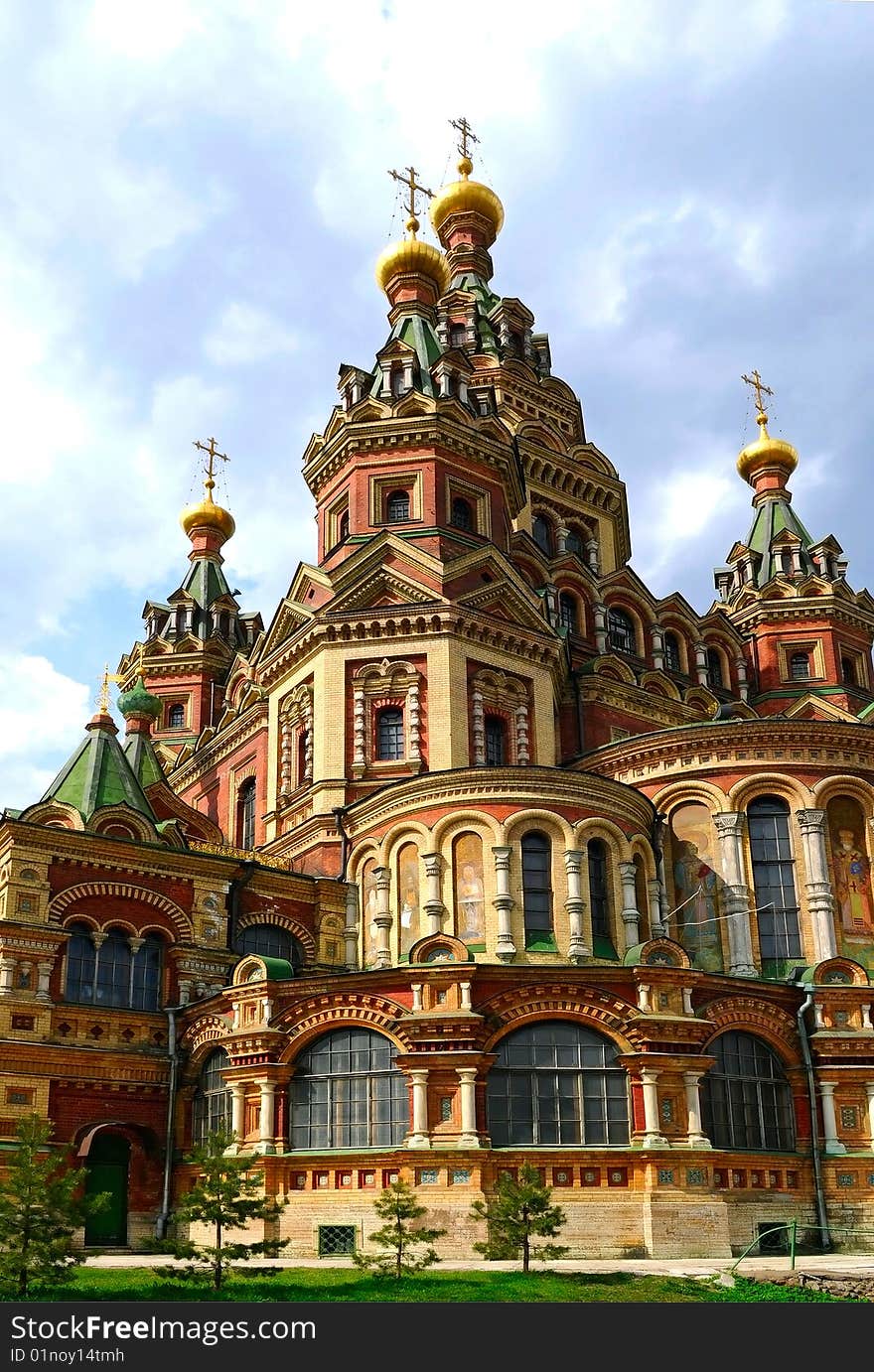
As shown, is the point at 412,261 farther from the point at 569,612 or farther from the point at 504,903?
the point at 504,903

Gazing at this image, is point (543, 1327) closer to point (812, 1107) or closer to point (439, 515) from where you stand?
point (812, 1107)

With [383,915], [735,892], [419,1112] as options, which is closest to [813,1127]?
[735,892]

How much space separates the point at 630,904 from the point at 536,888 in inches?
89.0

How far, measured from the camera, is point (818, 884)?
105 ft

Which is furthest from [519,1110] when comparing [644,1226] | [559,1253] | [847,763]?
[847,763]

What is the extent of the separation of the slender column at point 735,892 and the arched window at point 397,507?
522 inches

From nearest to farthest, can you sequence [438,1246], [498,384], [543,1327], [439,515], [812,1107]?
[543,1327] < [438,1246] < [812,1107] < [439,515] < [498,384]

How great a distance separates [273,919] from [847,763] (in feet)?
46.8

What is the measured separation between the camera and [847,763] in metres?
33.3

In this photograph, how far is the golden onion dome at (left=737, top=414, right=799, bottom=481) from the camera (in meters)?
53.7

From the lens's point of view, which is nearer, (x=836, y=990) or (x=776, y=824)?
(x=836, y=990)

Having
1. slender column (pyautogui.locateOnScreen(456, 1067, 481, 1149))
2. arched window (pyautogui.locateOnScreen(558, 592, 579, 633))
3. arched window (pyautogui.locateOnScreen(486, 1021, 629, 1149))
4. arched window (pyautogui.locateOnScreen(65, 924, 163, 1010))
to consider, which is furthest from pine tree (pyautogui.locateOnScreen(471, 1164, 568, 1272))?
arched window (pyautogui.locateOnScreen(558, 592, 579, 633))

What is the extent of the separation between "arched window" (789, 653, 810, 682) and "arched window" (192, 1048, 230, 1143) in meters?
28.0

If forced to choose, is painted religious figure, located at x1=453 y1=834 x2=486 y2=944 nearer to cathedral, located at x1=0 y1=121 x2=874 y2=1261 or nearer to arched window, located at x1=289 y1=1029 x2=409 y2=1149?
cathedral, located at x1=0 y1=121 x2=874 y2=1261
